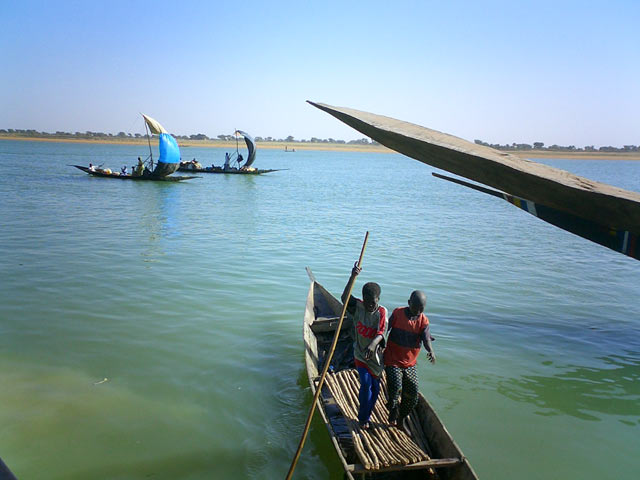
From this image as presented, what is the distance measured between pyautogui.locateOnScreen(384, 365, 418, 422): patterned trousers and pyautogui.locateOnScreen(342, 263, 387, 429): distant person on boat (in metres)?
0.15

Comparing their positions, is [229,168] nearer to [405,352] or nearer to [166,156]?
[166,156]

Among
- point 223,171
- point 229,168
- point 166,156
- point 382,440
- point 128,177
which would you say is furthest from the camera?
point 229,168

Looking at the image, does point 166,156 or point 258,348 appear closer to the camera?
point 258,348

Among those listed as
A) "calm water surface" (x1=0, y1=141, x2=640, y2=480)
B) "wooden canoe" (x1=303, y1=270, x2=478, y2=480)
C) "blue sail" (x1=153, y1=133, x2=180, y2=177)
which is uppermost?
"blue sail" (x1=153, y1=133, x2=180, y2=177)

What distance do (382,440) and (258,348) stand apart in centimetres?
377

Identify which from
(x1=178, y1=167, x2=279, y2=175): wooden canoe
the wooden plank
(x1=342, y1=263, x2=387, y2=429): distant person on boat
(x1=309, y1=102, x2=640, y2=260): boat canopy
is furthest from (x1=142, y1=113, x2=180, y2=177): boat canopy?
the wooden plank

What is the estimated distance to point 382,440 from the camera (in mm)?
4625

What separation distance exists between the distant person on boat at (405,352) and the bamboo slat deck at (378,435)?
7.5 inches

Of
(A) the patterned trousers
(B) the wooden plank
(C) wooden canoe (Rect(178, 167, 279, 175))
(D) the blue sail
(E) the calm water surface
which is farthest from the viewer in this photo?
(C) wooden canoe (Rect(178, 167, 279, 175))

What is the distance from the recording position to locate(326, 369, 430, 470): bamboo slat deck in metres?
4.19

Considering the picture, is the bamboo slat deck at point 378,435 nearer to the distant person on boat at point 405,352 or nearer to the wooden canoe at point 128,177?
the distant person on boat at point 405,352

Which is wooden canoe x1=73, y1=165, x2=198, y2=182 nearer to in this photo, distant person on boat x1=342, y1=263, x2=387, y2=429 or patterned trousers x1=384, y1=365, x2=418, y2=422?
distant person on boat x1=342, y1=263, x2=387, y2=429

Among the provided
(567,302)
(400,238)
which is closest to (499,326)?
(567,302)

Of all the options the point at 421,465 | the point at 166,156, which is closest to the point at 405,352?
the point at 421,465
